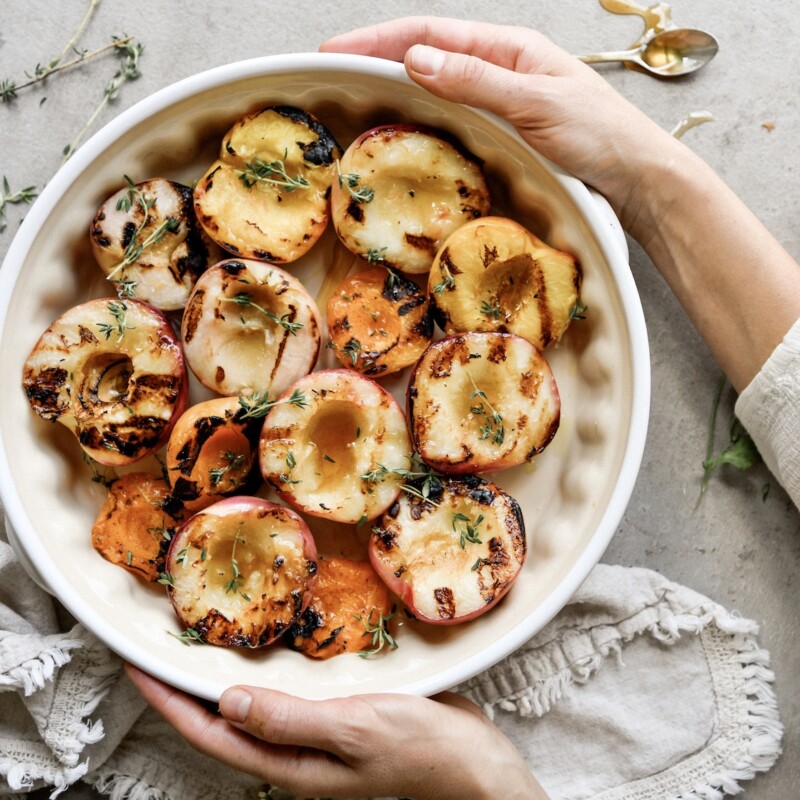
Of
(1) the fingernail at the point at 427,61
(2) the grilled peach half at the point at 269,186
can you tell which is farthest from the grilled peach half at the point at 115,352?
(1) the fingernail at the point at 427,61

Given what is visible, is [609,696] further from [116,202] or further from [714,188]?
[116,202]

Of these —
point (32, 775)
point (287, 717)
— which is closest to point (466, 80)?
point (287, 717)

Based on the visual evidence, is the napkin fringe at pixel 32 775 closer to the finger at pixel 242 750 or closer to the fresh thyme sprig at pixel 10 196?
the finger at pixel 242 750

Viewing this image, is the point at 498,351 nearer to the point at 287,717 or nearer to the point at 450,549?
the point at 450,549

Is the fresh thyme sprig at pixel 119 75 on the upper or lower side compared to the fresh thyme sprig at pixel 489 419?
upper

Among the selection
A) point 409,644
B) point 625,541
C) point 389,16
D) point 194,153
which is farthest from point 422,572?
point 389,16
